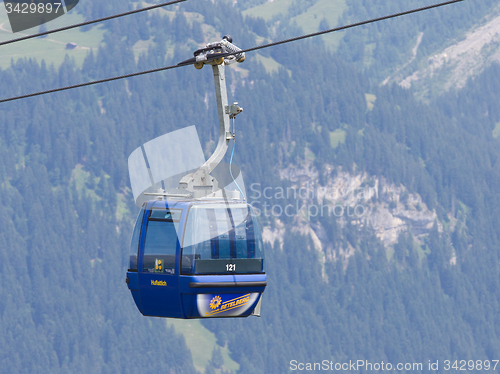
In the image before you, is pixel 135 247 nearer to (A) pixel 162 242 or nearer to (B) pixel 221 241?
(A) pixel 162 242

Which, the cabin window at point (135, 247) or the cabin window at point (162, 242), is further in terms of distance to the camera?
the cabin window at point (135, 247)

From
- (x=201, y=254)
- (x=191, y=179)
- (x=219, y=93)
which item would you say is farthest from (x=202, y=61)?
(x=201, y=254)

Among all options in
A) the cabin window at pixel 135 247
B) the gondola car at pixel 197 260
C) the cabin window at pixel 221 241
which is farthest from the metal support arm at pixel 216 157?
the cabin window at pixel 135 247

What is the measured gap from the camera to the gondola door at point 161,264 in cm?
2289

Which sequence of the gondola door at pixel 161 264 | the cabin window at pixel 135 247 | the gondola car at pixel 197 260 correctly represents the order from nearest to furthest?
the gondola car at pixel 197 260, the gondola door at pixel 161 264, the cabin window at pixel 135 247

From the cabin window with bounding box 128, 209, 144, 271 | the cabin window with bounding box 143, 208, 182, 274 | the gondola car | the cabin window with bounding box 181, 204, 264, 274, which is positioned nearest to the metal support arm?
the gondola car

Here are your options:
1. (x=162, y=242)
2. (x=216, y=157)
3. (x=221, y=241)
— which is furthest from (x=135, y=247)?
(x=216, y=157)

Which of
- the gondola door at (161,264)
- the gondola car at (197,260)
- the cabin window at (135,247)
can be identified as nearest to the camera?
the gondola car at (197,260)

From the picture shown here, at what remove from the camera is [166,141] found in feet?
80.2

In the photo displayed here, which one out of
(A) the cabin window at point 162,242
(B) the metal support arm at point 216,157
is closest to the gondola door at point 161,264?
(A) the cabin window at point 162,242

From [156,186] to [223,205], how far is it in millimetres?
1971

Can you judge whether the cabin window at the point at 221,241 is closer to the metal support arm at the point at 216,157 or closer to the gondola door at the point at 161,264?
the gondola door at the point at 161,264

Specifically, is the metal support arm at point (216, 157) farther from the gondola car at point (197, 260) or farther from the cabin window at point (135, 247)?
the cabin window at point (135, 247)

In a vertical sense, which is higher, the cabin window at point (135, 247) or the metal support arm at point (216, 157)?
the metal support arm at point (216, 157)
